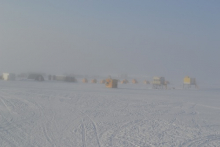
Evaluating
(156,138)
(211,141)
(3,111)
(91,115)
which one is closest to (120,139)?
(156,138)

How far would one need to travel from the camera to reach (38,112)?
1012 centimetres

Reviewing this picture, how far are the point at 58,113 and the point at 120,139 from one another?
4.27 m

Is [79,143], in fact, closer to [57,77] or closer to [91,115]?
[91,115]

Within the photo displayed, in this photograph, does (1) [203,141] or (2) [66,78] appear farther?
(2) [66,78]

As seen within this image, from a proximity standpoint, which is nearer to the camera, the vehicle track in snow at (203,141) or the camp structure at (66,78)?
the vehicle track in snow at (203,141)

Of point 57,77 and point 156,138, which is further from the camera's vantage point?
point 57,77

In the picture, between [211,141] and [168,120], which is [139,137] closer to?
[211,141]

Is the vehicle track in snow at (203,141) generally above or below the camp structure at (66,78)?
above

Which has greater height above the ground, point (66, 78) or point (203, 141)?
point (203, 141)

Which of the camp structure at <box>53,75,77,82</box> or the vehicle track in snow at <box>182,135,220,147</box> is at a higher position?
the vehicle track in snow at <box>182,135,220,147</box>

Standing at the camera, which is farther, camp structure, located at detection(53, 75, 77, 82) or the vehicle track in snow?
camp structure, located at detection(53, 75, 77, 82)

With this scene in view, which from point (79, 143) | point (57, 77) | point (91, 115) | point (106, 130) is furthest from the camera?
point (57, 77)

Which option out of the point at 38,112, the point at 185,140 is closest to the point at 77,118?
the point at 38,112

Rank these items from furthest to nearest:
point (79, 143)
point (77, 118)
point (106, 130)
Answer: point (77, 118) → point (106, 130) → point (79, 143)
